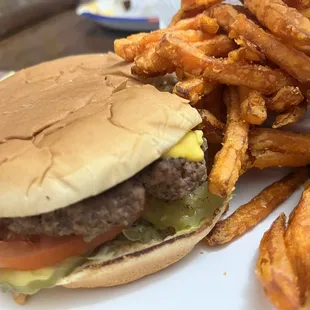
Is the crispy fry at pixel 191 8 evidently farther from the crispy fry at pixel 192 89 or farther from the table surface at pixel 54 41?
the table surface at pixel 54 41

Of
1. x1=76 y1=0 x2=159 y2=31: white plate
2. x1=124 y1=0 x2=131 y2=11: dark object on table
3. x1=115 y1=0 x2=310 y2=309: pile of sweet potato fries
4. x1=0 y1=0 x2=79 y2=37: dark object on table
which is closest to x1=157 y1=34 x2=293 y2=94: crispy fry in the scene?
x1=115 y1=0 x2=310 y2=309: pile of sweet potato fries

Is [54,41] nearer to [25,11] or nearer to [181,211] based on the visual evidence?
[25,11]

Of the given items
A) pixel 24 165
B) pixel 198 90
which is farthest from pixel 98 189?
pixel 198 90

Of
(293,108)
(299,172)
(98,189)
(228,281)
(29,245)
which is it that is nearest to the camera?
(98,189)

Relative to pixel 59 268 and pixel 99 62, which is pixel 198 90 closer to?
pixel 99 62

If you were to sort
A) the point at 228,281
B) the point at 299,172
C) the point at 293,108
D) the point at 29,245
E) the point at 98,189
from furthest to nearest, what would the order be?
the point at 299,172, the point at 293,108, the point at 228,281, the point at 29,245, the point at 98,189

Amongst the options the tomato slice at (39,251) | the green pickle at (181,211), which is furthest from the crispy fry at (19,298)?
the green pickle at (181,211)

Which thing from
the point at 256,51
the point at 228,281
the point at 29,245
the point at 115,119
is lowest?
the point at 228,281
